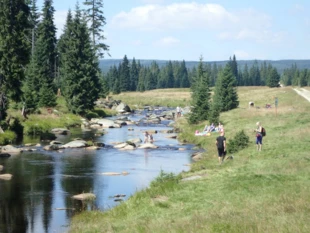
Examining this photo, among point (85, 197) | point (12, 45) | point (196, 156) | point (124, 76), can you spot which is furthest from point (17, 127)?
point (124, 76)

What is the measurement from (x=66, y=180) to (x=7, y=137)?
15941mm

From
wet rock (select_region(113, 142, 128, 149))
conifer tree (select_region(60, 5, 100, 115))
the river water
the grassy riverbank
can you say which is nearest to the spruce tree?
the river water

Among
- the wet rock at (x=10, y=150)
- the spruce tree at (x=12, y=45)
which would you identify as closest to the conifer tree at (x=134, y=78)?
the spruce tree at (x=12, y=45)

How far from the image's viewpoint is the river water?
19.6 metres

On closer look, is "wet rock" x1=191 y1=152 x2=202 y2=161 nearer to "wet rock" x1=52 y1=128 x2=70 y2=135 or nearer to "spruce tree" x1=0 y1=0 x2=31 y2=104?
"spruce tree" x1=0 y1=0 x2=31 y2=104

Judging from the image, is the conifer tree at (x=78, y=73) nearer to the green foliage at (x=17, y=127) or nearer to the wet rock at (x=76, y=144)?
the green foliage at (x=17, y=127)

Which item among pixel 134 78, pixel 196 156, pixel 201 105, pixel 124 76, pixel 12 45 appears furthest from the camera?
pixel 134 78

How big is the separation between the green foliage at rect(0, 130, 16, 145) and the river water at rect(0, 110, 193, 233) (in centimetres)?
429

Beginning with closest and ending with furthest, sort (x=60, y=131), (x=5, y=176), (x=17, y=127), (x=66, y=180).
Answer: (x=66, y=180)
(x=5, y=176)
(x=17, y=127)
(x=60, y=131)

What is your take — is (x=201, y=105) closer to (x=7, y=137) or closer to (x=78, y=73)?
(x=78, y=73)

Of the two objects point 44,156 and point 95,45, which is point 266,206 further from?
point 95,45

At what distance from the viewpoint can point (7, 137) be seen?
40.8 m

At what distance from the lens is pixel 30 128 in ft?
157

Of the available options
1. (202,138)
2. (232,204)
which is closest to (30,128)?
(202,138)
